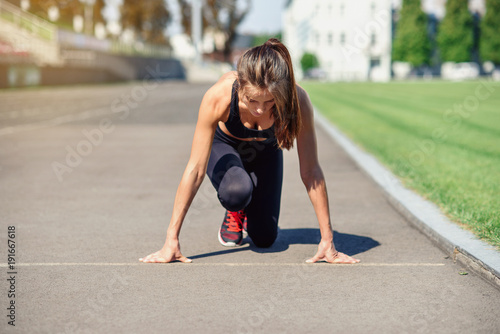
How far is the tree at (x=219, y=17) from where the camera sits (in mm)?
81125

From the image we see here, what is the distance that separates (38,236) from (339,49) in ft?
271

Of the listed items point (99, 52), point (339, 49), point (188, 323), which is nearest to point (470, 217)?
point (188, 323)

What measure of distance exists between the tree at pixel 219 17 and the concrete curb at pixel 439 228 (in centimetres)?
7541

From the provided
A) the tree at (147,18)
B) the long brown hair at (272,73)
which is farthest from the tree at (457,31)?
the long brown hair at (272,73)

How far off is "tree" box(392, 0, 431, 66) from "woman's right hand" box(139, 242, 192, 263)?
80.6 metres

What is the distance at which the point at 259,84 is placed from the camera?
368 cm

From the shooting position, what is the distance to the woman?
12.2 ft

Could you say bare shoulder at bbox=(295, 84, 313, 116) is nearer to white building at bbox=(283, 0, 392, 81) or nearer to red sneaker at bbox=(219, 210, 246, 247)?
red sneaker at bbox=(219, 210, 246, 247)

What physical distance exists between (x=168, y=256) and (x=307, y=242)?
123cm

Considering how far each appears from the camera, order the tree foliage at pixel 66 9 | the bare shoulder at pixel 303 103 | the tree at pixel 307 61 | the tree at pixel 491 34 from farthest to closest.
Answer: the tree at pixel 307 61, the tree at pixel 491 34, the tree foliage at pixel 66 9, the bare shoulder at pixel 303 103

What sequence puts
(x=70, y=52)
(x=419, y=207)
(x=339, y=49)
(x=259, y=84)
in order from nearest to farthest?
(x=259, y=84)
(x=419, y=207)
(x=70, y=52)
(x=339, y=49)

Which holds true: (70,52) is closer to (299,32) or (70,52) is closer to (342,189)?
(342,189)

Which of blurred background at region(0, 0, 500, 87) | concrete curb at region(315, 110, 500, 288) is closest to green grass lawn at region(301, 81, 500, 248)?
concrete curb at region(315, 110, 500, 288)

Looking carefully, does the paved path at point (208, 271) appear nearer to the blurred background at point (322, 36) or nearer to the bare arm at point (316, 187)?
the bare arm at point (316, 187)
